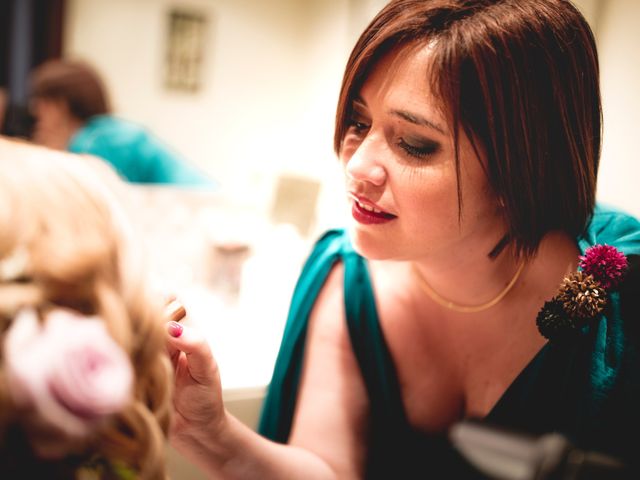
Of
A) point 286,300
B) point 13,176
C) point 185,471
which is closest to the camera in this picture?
point 13,176

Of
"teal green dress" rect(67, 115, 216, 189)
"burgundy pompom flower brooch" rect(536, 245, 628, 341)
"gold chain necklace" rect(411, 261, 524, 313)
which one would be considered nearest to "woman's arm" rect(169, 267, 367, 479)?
"gold chain necklace" rect(411, 261, 524, 313)

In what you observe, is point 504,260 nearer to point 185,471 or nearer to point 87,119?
point 185,471

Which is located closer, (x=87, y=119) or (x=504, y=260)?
(x=504, y=260)

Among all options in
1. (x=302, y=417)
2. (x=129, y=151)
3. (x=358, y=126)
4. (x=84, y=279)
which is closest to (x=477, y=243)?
(x=358, y=126)

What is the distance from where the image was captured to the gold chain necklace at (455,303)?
0.81m

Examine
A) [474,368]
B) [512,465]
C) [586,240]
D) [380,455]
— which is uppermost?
[586,240]

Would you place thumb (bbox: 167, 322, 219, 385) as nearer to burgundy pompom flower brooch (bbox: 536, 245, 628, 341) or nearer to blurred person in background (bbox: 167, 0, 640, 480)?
blurred person in background (bbox: 167, 0, 640, 480)

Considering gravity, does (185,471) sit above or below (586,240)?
below

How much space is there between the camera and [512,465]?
0.40 m

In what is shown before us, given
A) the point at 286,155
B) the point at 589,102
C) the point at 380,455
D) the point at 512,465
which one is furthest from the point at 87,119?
the point at 512,465

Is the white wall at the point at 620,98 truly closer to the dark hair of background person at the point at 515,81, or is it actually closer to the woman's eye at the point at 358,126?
the dark hair of background person at the point at 515,81

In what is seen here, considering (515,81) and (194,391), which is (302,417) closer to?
(194,391)

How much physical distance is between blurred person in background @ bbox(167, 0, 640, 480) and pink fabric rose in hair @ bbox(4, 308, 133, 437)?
25cm

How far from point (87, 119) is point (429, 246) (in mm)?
1663
